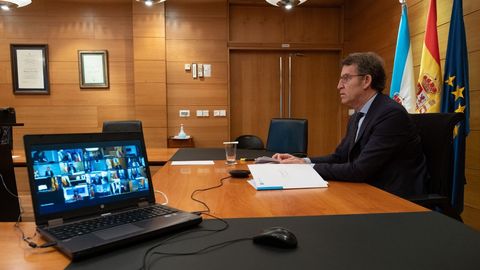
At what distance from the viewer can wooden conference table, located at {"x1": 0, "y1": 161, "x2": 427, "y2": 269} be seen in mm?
744

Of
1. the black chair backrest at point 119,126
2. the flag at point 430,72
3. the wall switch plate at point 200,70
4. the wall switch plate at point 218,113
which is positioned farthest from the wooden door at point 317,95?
the black chair backrest at point 119,126

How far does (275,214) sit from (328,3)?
14.5 feet

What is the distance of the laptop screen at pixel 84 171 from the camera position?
871 mm

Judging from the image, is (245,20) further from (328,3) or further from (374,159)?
(374,159)

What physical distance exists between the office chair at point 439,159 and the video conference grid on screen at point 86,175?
113 centimetres

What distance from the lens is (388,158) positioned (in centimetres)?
154

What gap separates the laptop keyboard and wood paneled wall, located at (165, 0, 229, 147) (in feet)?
12.2

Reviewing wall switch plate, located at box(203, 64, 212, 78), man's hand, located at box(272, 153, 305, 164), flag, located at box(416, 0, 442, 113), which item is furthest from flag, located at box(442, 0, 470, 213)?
wall switch plate, located at box(203, 64, 212, 78)

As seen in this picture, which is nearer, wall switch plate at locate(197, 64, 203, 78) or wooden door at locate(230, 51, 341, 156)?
wall switch plate at locate(197, 64, 203, 78)

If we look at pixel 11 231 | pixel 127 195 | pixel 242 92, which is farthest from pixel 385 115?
pixel 242 92

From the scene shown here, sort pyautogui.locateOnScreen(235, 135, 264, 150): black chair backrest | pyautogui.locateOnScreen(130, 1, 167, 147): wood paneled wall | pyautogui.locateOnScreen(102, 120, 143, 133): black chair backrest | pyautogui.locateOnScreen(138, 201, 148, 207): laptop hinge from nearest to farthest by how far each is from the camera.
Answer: pyautogui.locateOnScreen(138, 201, 148, 207): laptop hinge → pyautogui.locateOnScreen(102, 120, 143, 133): black chair backrest → pyautogui.locateOnScreen(235, 135, 264, 150): black chair backrest → pyautogui.locateOnScreen(130, 1, 167, 147): wood paneled wall

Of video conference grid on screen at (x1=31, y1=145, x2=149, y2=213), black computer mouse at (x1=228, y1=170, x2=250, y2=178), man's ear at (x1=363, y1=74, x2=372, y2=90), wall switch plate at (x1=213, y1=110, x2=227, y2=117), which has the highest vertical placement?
man's ear at (x1=363, y1=74, x2=372, y2=90)

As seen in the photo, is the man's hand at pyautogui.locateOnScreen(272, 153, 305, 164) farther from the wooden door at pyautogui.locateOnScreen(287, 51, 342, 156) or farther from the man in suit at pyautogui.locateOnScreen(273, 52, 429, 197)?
the wooden door at pyautogui.locateOnScreen(287, 51, 342, 156)

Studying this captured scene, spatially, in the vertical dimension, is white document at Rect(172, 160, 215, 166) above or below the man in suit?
below
